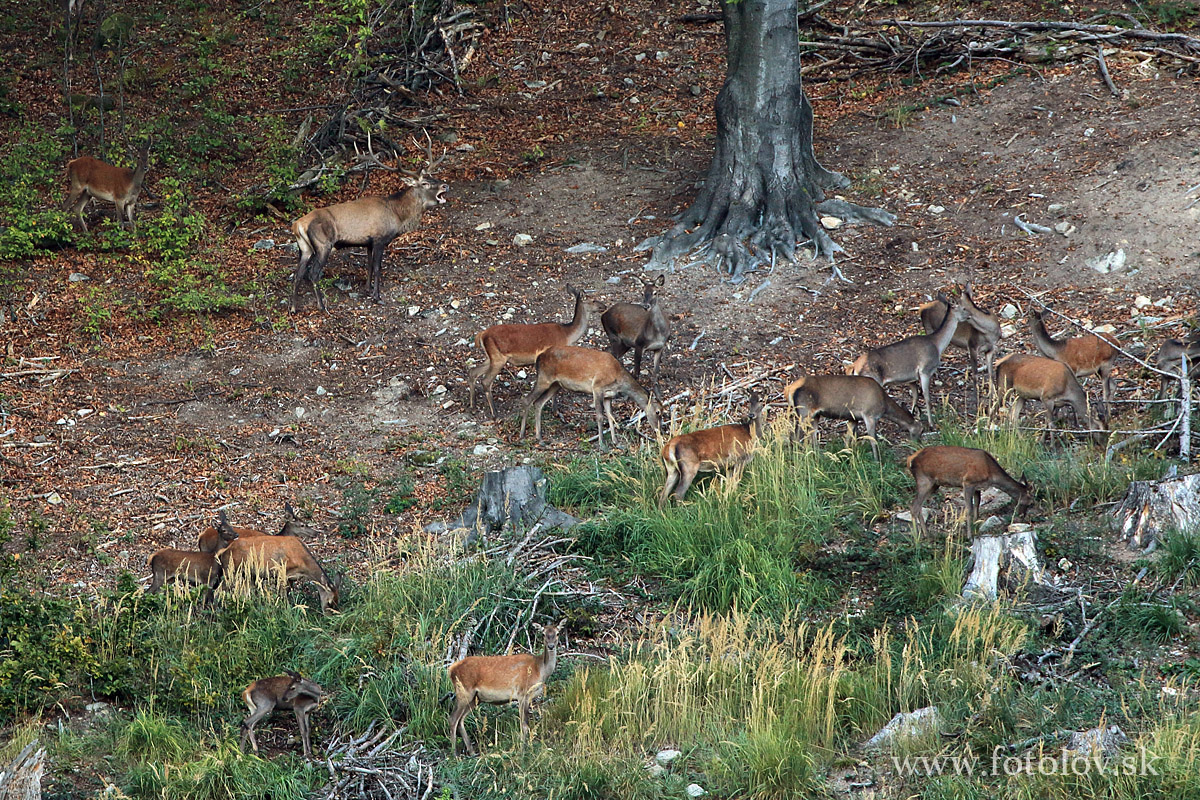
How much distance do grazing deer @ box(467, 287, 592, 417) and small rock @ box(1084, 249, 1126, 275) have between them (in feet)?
17.2

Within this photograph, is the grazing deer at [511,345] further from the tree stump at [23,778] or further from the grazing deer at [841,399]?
the tree stump at [23,778]

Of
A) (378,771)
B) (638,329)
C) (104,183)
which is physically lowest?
(378,771)

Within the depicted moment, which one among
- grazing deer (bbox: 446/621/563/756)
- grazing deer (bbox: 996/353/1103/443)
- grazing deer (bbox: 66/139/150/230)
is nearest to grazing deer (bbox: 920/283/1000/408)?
grazing deer (bbox: 996/353/1103/443)

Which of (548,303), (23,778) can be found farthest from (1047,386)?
(23,778)

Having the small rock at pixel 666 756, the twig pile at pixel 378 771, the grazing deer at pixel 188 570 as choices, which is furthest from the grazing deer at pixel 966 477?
the grazing deer at pixel 188 570

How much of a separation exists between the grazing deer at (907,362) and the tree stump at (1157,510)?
8.34 ft

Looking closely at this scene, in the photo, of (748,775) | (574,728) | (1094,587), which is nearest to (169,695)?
(574,728)

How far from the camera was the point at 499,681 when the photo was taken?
7488 mm

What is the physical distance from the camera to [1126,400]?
1038cm

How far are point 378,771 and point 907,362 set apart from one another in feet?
19.8

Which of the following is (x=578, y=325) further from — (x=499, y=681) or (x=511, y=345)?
(x=499, y=681)

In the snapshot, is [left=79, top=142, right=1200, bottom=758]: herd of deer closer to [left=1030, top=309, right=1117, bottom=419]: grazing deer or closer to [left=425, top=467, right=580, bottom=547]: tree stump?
[left=1030, top=309, right=1117, bottom=419]: grazing deer

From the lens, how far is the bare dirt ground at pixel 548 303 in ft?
36.3

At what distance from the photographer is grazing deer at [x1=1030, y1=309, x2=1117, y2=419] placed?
35.9 ft
